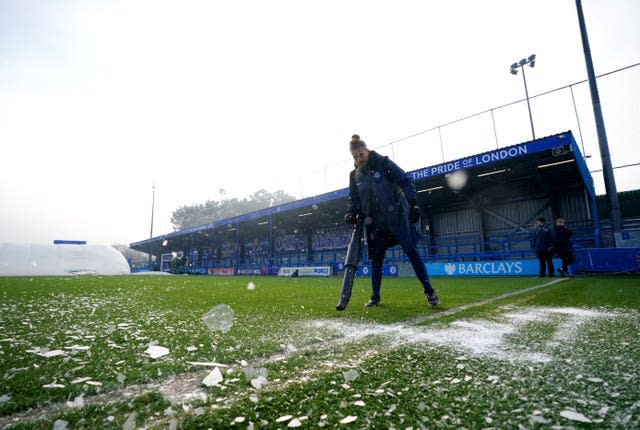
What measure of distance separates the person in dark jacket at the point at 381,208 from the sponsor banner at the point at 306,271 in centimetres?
1400

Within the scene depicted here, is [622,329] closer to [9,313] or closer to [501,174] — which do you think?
[9,313]

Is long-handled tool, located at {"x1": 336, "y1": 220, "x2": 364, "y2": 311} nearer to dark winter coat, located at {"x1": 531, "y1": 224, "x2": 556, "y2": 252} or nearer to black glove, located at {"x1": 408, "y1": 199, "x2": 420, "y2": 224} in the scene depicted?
black glove, located at {"x1": 408, "y1": 199, "x2": 420, "y2": 224}

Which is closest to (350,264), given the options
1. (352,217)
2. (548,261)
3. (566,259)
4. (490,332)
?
(352,217)

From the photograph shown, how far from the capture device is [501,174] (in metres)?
15.5

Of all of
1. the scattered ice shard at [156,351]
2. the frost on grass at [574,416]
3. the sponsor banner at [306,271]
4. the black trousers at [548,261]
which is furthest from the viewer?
the sponsor banner at [306,271]

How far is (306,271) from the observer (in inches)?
753

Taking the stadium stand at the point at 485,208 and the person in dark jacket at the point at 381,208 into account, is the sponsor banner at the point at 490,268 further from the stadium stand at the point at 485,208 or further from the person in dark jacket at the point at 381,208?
the person in dark jacket at the point at 381,208

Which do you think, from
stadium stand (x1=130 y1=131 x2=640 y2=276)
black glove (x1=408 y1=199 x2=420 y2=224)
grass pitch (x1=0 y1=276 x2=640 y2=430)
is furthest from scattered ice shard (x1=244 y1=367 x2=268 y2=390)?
stadium stand (x1=130 y1=131 x2=640 y2=276)

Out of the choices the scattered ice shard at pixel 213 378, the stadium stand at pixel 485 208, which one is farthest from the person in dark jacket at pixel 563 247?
the scattered ice shard at pixel 213 378

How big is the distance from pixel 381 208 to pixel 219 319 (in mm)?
2118

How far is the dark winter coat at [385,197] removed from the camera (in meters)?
3.63

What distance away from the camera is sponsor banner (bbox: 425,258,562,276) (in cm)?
1148

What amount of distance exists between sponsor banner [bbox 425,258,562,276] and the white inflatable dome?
2420 centimetres

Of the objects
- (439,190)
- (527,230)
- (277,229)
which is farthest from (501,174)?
(277,229)
